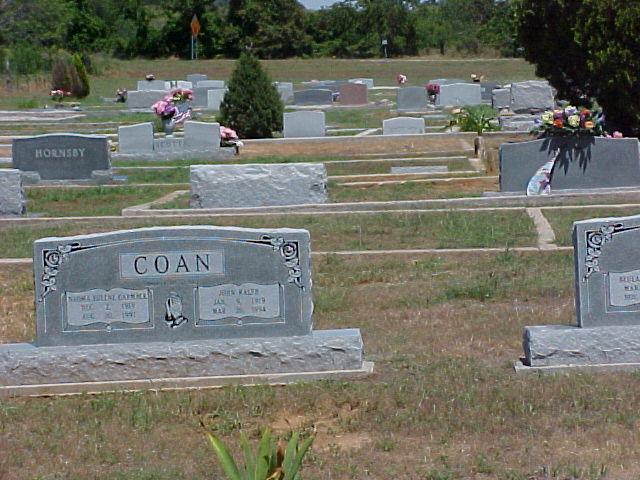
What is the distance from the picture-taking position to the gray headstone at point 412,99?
34906 millimetres

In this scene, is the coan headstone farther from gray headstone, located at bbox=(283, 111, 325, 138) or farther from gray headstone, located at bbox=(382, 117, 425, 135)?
gray headstone, located at bbox=(382, 117, 425, 135)

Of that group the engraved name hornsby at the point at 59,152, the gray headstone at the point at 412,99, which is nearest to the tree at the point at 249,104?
the engraved name hornsby at the point at 59,152

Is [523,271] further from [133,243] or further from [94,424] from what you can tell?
[94,424]

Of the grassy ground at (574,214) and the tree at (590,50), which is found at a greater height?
the tree at (590,50)

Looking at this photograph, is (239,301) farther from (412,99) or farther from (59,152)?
(412,99)

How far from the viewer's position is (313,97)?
3969 cm

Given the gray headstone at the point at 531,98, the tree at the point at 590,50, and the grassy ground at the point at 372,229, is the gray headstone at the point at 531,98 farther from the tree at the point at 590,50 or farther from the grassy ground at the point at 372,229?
the grassy ground at the point at 372,229

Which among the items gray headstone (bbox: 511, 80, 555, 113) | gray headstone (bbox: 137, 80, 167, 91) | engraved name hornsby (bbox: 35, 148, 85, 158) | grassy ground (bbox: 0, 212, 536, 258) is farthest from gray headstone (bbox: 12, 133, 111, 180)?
gray headstone (bbox: 137, 80, 167, 91)

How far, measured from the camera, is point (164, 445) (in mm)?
5773

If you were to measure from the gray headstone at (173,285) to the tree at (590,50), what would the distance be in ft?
45.6

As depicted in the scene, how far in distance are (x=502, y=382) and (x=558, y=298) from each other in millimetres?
2314

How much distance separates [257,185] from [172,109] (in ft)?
35.3

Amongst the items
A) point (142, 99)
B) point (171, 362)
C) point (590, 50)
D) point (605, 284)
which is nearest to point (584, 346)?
point (605, 284)


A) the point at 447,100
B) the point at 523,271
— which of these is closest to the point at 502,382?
the point at 523,271
